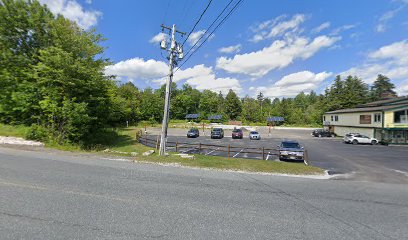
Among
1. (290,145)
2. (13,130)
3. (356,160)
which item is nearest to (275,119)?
(356,160)

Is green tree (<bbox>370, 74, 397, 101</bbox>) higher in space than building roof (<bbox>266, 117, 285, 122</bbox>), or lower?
higher

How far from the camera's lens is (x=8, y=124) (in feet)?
60.6

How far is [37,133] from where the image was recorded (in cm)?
1557

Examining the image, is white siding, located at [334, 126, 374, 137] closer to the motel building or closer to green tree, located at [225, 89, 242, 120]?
the motel building

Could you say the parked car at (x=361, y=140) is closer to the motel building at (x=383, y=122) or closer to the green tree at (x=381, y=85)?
the motel building at (x=383, y=122)

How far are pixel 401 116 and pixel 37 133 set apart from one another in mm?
46032

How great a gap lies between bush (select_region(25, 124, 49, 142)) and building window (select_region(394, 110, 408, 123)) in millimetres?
44793

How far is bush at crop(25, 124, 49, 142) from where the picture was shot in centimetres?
1537

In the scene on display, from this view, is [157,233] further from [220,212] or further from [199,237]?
[220,212]

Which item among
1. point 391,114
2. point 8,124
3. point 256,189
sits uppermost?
point 391,114

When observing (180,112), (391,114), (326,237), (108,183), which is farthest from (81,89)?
(180,112)

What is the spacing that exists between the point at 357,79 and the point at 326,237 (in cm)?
9176

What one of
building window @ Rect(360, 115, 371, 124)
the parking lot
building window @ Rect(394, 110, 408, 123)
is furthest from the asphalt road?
building window @ Rect(360, 115, 371, 124)

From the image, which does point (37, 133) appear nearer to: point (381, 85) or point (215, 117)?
point (215, 117)
